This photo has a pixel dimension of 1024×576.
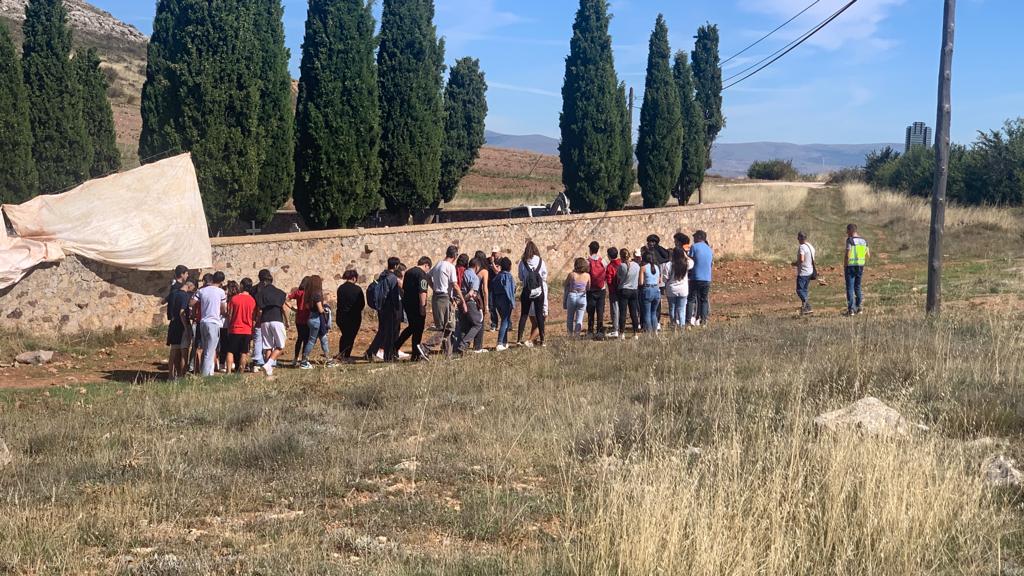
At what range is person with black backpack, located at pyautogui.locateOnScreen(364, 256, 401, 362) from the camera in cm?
1484

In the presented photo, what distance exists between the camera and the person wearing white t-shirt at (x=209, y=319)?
1326 cm

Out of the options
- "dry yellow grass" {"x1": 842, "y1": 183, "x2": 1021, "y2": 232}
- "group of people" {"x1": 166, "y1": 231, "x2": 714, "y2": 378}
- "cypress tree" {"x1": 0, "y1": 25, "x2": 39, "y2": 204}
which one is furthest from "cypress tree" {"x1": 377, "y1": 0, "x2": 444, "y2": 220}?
"dry yellow grass" {"x1": 842, "y1": 183, "x2": 1021, "y2": 232}

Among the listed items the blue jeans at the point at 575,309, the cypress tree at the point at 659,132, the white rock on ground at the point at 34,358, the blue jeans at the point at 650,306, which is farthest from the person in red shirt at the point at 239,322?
the cypress tree at the point at 659,132

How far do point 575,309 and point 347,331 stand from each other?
3698mm

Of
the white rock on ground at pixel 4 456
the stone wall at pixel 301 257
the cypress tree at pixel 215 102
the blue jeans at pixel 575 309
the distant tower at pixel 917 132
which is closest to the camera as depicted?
the white rock on ground at pixel 4 456

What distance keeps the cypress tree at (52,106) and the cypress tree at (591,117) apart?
1415 centimetres

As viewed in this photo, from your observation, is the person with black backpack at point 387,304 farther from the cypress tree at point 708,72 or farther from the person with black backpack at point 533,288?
the cypress tree at point 708,72

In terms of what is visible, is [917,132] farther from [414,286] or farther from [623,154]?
[414,286]

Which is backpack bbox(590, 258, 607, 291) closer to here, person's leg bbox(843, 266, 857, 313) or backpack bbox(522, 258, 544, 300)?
backpack bbox(522, 258, 544, 300)

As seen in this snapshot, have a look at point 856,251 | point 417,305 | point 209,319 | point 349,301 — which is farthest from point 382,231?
point 856,251

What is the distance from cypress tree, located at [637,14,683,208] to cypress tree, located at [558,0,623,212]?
287cm

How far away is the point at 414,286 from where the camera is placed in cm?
1448

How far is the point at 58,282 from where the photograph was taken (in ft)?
54.1

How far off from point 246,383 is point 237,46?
31.6 feet
